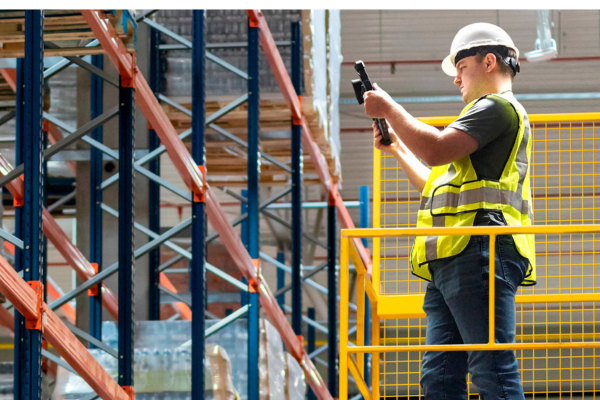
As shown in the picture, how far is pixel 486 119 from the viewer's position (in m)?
3.51

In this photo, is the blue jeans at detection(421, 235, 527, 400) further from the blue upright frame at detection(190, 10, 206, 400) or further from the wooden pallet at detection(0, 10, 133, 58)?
the blue upright frame at detection(190, 10, 206, 400)

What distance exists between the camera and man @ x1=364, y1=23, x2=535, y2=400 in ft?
11.3

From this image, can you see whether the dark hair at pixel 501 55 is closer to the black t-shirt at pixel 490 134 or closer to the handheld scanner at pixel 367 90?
the black t-shirt at pixel 490 134

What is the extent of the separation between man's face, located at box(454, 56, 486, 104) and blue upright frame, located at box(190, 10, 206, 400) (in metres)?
2.86

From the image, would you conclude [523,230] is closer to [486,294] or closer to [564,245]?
[486,294]

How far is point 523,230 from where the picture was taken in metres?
3.38

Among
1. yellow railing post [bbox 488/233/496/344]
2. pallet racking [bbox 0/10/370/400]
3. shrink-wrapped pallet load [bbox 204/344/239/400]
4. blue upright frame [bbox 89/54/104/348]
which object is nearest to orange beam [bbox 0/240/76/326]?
pallet racking [bbox 0/10/370/400]

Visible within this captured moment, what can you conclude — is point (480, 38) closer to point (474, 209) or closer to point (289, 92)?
point (474, 209)

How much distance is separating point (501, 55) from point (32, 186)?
A: 2.38 metres

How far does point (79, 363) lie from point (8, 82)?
3.74 meters

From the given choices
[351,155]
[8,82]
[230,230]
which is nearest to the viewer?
[230,230]

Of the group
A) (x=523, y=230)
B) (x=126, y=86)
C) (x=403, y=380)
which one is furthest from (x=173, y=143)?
(x=403, y=380)

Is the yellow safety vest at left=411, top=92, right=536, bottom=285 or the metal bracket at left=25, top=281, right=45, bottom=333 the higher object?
the yellow safety vest at left=411, top=92, right=536, bottom=285

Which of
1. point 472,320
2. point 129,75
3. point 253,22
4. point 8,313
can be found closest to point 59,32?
point 129,75
